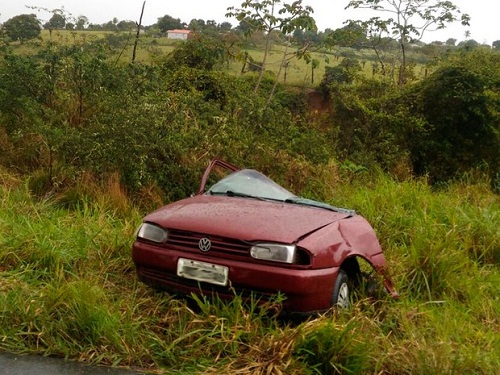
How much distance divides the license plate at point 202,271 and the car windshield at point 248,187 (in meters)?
1.04

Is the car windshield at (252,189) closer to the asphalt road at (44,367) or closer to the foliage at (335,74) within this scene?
the asphalt road at (44,367)

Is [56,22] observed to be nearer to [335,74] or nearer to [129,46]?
[129,46]

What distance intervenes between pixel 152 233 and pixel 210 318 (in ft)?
2.54

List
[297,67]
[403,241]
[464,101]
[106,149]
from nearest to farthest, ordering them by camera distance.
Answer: [403,241] < [106,149] < [464,101] < [297,67]

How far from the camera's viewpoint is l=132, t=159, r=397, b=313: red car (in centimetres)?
344

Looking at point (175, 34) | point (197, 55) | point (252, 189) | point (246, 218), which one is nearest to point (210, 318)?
point (246, 218)

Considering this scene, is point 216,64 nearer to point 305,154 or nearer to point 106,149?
point 305,154

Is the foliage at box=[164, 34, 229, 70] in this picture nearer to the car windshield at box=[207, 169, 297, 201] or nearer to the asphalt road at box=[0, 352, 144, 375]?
the car windshield at box=[207, 169, 297, 201]

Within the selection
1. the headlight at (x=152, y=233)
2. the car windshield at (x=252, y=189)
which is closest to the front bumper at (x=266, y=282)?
the headlight at (x=152, y=233)

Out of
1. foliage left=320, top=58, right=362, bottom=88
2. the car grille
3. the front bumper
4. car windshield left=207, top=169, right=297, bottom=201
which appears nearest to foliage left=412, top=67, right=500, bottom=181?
foliage left=320, top=58, right=362, bottom=88

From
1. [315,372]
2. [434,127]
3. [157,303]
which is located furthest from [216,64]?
[315,372]

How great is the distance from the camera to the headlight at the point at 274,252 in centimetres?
344

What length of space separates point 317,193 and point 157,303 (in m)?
3.97

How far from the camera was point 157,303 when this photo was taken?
384 cm
